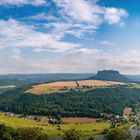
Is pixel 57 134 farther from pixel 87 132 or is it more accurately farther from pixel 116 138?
pixel 116 138

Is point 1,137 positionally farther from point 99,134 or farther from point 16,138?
point 99,134

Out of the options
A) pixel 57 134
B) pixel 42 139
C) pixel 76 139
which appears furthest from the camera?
pixel 57 134

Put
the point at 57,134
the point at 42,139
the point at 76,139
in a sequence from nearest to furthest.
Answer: the point at 76,139, the point at 42,139, the point at 57,134

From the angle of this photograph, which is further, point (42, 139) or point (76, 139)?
point (42, 139)

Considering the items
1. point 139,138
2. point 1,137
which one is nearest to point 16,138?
point 1,137

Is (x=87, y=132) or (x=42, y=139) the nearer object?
(x=42, y=139)

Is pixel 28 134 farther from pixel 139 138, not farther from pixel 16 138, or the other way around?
pixel 139 138

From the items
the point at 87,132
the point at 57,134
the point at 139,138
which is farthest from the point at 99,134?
the point at 139,138
